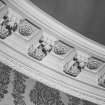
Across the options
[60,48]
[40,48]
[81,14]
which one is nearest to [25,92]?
[40,48]

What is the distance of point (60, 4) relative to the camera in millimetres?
2543

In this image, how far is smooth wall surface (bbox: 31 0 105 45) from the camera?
2.53 m

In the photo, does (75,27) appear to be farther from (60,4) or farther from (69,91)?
(69,91)

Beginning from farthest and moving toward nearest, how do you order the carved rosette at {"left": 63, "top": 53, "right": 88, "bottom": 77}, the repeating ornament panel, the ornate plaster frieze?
the carved rosette at {"left": 63, "top": 53, "right": 88, "bottom": 77} < the ornate plaster frieze < the repeating ornament panel

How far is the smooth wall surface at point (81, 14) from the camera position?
99.6 inches

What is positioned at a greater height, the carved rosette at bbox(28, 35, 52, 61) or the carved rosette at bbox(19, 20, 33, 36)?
the carved rosette at bbox(19, 20, 33, 36)

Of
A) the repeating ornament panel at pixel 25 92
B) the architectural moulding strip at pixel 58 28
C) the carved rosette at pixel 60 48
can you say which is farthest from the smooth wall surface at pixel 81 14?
the repeating ornament panel at pixel 25 92

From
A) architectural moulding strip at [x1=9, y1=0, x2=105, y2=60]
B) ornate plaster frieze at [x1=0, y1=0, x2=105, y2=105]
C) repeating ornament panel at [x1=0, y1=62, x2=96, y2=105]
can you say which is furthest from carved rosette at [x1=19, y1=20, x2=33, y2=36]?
repeating ornament panel at [x1=0, y1=62, x2=96, y2=105]

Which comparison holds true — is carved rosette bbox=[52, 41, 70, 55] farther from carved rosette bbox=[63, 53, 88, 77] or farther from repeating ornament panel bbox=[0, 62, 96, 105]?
repeating ornament panel bbox=[0, 62, 96, 105]

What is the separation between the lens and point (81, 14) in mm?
2658

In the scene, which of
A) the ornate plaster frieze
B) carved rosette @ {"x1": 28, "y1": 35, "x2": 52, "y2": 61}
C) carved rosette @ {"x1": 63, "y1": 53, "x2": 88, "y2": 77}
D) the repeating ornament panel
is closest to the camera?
the repeating ornament panel

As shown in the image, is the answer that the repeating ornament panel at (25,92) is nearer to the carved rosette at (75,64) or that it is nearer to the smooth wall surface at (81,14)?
the carved rosette at (75,64)

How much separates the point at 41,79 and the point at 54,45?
0.36 m

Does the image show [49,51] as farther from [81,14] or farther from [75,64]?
[81,14]
